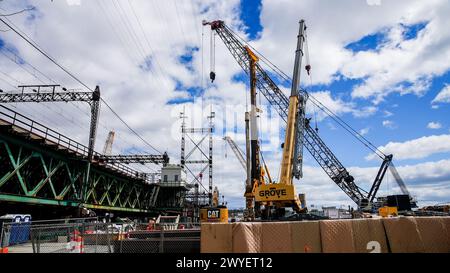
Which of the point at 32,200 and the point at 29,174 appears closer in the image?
the point at 32,200

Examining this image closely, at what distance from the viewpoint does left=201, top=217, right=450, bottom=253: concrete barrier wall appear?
9.05m

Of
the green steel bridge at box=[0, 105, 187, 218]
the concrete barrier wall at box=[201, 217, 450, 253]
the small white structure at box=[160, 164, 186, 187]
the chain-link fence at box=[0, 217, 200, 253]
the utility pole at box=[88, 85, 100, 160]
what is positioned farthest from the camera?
the small white structure at box=[160, 164, 186, 187]

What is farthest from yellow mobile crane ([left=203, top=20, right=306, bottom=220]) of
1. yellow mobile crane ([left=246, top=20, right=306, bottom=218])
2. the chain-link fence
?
the chain-link fence

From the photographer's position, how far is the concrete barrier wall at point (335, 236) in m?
9.05

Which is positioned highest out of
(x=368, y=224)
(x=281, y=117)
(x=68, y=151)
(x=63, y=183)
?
(x=281, y=117)

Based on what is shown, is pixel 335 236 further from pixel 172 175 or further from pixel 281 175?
pixel 172 175

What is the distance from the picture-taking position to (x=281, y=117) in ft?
182

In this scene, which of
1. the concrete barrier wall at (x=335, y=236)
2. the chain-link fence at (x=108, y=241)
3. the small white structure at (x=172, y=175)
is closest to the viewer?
the concrete barrier wall at (x=335, y=236)

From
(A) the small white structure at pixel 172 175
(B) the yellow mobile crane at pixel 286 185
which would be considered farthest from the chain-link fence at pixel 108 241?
(A) the small white structure at pixel 172 175

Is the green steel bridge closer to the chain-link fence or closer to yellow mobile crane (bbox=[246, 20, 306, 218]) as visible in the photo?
the chain-link fence

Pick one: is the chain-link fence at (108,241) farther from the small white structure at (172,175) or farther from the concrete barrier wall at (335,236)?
the small white structure at (172,175)
